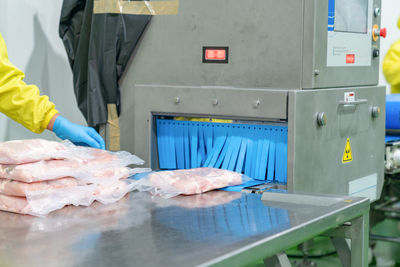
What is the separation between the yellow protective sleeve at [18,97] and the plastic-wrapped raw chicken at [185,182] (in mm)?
507

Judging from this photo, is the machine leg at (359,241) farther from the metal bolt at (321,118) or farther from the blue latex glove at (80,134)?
the blue latex glove at (80,134)

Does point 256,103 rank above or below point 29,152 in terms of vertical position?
above

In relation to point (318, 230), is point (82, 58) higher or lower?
higher

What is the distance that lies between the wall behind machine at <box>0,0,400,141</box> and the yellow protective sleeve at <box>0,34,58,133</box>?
0.47m

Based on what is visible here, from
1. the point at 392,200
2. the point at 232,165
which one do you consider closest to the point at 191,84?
the point at 232,165

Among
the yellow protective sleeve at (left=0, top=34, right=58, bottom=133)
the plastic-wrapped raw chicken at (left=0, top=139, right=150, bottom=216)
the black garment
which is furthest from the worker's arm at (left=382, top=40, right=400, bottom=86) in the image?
the plastic-wrapped raw chicken at (left=0, top=139, right=150, bottom=216)

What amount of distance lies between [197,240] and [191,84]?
33.8 inches

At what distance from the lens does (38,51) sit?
2424mm

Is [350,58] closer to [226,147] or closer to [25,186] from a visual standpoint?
[226,147]

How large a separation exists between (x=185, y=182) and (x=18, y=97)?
69 cm

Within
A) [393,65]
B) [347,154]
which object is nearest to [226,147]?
[347,154]

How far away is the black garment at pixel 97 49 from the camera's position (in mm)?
1982

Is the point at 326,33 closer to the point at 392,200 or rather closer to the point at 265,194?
the point at 265,194

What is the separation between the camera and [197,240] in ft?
3.65
